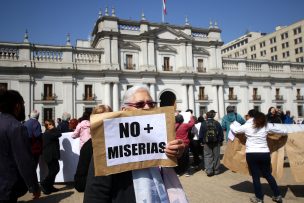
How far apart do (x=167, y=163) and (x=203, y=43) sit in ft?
115

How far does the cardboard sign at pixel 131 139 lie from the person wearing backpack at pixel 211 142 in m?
6.86

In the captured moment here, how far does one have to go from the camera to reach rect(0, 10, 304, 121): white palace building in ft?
90.7

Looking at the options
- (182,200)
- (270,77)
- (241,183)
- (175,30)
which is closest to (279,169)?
(241,183)

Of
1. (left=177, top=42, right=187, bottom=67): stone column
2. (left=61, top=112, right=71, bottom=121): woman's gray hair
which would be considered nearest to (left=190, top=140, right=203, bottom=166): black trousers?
(left=61, top=112, right=71, bottom=121): woman's gray hair

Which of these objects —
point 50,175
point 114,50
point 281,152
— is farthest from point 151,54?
point 281,152

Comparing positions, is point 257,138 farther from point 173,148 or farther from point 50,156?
point 50,156

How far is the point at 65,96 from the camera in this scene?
93.7ft

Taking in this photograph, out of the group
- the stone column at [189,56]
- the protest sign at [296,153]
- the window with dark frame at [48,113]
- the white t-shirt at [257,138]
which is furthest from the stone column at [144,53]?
the white t-shirt at [257,138]

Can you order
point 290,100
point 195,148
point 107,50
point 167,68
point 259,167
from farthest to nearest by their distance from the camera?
point 290,100 → point 167,68 → point 107,50 → point 195,148 → point 259,167

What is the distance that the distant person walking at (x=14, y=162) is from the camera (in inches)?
116

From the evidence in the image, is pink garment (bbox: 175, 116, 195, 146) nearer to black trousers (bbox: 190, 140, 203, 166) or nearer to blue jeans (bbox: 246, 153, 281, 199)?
black trousers (bbox: 190, 140, 203, 166)

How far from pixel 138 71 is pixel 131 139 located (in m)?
29.5

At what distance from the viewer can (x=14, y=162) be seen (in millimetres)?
3045

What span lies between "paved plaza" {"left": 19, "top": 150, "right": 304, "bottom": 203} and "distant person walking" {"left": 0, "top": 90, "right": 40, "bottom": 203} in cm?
352
